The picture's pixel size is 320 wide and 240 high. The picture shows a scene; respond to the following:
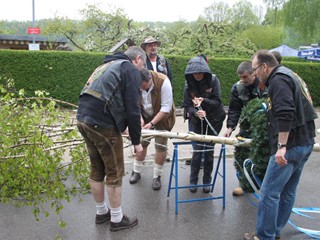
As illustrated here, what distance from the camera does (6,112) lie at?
4.01 meters

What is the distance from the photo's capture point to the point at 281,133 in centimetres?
290

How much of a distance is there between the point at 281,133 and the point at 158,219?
1.80 metres

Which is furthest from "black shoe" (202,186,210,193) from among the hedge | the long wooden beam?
the hedge

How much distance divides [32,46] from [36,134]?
34.7ft

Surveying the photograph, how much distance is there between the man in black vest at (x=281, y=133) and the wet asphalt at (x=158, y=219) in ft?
1.97

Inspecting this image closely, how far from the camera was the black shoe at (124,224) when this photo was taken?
3660 mm

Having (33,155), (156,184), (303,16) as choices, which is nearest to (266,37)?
(303,16)

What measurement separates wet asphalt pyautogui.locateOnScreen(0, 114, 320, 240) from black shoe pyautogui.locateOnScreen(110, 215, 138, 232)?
51 millimetres

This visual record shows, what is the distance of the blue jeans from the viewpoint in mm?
3088

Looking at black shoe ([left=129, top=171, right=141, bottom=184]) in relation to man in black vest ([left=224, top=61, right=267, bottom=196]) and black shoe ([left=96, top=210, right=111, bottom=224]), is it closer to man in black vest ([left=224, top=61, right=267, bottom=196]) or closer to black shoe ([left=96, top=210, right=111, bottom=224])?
black shoe ([left=96, top=210, right=111, bottom=224])

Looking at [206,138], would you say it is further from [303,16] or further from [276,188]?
[303,16]

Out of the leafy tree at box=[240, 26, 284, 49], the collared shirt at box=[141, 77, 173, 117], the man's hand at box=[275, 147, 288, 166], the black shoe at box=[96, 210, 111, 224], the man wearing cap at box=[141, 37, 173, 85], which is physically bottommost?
the black shoe at box=[96, 210, 111, 224]

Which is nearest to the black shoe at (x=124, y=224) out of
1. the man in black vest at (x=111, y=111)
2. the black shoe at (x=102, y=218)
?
the black shoe at (x=102, y=218)

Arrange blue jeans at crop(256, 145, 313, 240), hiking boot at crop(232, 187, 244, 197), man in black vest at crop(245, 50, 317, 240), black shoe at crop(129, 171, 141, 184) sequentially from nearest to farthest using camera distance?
1. man in black vest at crop(245, 50, 317, 240)
2. blue jeans at crop(256, 145, 313, 240)
3. hiking boot at crop(232, 187, 244, 197)
4. black shoe at crop(129, 171, 141, 184)
